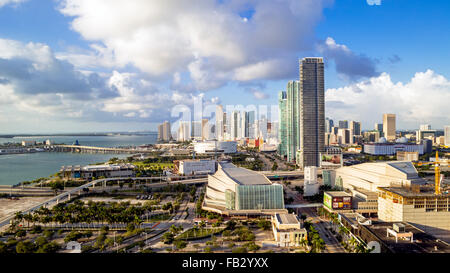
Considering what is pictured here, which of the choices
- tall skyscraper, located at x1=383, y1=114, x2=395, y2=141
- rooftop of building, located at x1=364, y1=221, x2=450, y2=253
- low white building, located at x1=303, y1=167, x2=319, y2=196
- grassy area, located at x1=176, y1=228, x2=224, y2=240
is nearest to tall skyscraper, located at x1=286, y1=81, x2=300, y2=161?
low white building, located at x1=303, y1=167, x2=319, y2=196

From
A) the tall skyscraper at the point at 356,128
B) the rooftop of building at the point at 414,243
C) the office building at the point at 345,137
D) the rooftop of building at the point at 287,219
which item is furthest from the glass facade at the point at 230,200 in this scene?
the tall skyscraper at the point at 356,128

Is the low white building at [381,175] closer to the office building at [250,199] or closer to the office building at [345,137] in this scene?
the office building at [250,199]

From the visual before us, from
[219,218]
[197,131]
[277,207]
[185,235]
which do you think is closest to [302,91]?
[277,207]

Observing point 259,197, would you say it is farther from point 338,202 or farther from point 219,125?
point 219,125

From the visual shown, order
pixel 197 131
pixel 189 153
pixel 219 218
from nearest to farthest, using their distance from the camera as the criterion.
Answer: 1. pixel 219 218
2. pixel 189 153
3. pixel 197 131

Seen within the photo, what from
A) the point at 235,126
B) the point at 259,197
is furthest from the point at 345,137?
the point at 259,197

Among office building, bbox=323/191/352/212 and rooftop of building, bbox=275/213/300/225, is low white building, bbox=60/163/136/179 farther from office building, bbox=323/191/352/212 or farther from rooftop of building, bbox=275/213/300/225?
office building, bbox=323/191/352/212
